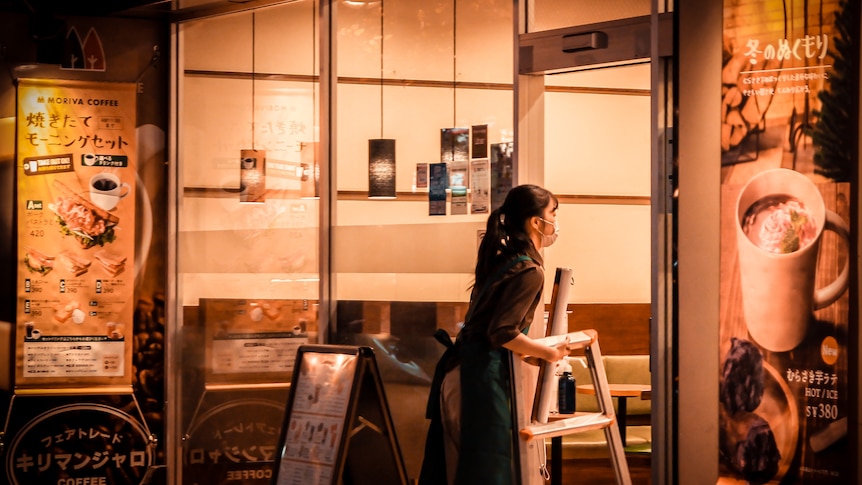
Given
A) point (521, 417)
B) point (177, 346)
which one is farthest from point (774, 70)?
point (177, 346)

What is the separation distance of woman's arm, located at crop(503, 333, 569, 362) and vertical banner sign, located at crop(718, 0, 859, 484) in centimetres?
63

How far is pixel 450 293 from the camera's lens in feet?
16.5

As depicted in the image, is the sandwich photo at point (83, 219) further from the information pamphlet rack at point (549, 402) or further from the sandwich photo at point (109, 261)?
the information pamphlet rack at point (549, 402)

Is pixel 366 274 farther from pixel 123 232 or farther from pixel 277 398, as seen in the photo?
pixel 123 232

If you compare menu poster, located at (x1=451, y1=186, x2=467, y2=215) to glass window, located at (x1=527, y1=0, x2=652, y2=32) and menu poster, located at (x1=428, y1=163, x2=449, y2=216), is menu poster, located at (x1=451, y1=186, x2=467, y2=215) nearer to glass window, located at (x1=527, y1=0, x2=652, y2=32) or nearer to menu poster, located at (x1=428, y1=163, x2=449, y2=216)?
menu poster, located at (x1=428, y1=163, x2=449, y2=216)

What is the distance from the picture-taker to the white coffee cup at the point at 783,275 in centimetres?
360

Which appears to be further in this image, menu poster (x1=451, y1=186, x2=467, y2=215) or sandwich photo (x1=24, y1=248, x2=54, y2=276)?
sandwich photo (x1=24, y1=248, x2=54, y2=276)

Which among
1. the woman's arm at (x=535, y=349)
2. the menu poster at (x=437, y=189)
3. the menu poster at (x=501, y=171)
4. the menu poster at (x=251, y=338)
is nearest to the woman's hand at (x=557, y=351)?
the woman's arm at (x=535, y=349)

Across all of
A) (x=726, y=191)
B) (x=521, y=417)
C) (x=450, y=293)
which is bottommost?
(x=521, y=417)

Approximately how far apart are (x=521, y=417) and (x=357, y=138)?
222cm

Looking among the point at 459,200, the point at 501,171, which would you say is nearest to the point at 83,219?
the point at 459,200

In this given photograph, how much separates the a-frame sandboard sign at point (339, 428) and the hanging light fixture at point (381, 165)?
33.7 inches

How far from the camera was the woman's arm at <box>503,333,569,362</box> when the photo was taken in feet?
12.5

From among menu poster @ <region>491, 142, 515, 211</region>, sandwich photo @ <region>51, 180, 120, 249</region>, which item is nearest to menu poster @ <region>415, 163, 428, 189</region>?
menu poster @ <region>491, 142, 515, 211</region>
